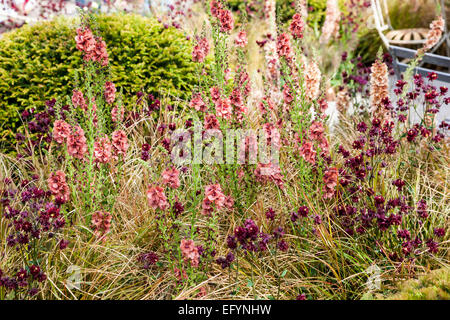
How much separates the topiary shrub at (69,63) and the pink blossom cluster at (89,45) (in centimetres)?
122

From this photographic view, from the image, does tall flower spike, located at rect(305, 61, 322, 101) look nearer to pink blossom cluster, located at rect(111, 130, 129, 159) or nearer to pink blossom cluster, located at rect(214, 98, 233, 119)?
pink blossom cluster, located at rect(214, 98, 233, 119)

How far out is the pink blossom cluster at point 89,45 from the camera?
299cm

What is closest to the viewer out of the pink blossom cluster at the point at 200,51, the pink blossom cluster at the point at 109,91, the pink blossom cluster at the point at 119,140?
the pink blossom cluster at the point at 119,140

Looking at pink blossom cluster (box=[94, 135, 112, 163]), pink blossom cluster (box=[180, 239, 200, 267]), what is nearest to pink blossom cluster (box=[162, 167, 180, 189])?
pink blossom cluster (box=[180, 239, 200, 267])

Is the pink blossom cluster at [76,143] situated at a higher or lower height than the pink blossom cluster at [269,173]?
higher

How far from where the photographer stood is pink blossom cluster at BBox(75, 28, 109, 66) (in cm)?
299

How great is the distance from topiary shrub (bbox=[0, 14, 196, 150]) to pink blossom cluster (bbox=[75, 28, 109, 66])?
4.00ft

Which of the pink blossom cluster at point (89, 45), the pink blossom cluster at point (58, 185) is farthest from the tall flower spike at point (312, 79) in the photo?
the pink blossom cluster at point (58, 185)

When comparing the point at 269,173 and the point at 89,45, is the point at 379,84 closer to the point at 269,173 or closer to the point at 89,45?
the point at 269,173

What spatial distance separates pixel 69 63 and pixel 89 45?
174 cm

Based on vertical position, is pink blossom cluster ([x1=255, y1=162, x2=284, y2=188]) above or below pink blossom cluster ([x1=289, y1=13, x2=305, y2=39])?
below

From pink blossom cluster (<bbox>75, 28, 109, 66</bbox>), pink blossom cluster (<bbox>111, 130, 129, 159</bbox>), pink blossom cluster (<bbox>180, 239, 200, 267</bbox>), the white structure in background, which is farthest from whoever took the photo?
the white structure in background

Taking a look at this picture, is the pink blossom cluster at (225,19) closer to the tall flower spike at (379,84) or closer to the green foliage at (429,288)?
the tall flower spike at (379,84)
